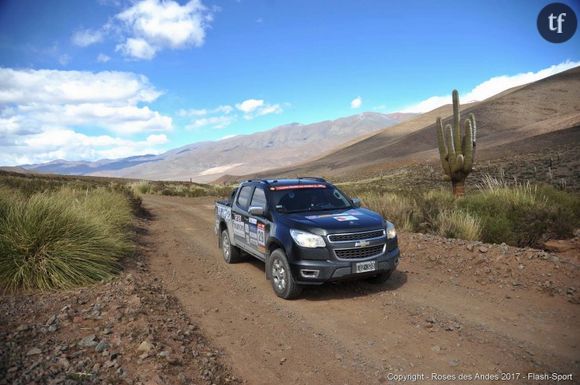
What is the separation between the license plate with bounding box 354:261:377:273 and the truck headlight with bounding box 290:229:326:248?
1.95 ft

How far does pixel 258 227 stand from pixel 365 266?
2153 millimetres

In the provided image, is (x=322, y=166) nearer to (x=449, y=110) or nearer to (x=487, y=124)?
(x=487, y=124)

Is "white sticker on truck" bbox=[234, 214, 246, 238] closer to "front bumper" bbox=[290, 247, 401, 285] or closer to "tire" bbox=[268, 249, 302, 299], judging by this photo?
"tire" bbox=[268, 249, 302, 299]

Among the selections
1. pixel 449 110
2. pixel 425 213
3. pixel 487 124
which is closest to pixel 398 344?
pixel 425 213

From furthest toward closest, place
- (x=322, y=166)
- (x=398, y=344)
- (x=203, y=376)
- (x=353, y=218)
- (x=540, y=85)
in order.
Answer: (x=322, y=166), (x=540, y=85), (x=353, y=218), (x=398, y=344), (x=203, y=376)

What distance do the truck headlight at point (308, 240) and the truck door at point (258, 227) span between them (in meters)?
0.94

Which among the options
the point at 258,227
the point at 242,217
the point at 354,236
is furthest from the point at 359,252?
the point at 242,217

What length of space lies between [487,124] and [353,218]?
8324cm

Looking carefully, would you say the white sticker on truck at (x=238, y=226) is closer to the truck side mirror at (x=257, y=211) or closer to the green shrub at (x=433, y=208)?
the truck side mirror at (x=257, y=211)

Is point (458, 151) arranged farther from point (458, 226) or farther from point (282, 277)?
point (282, 277)

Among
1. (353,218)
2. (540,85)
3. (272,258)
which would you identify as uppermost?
(540,85)

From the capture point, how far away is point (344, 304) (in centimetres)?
618

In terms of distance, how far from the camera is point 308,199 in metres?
7.55

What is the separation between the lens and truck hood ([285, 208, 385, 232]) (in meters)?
6.25
